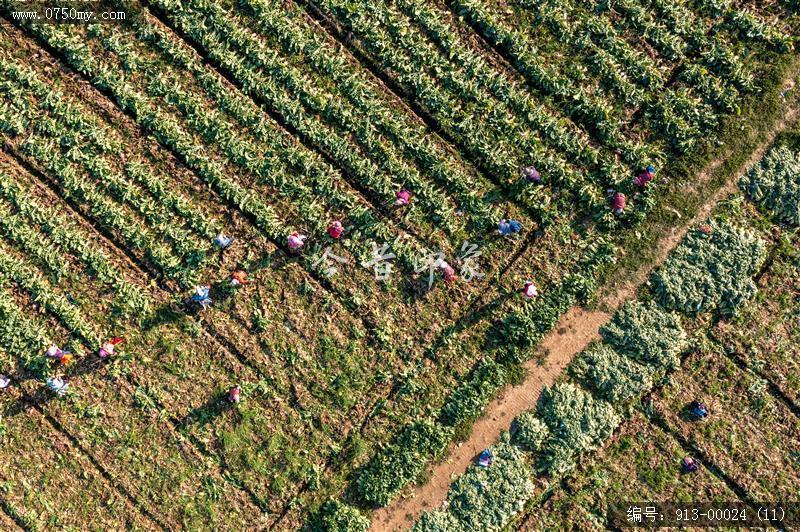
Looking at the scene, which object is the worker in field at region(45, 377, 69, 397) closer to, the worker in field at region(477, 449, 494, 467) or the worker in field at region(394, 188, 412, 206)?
the worker in field at region(394, 188, 412, 206)

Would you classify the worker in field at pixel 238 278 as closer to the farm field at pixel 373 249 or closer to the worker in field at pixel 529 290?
the farm field at pixel 373 249

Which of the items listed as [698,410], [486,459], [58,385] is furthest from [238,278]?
[698,410]

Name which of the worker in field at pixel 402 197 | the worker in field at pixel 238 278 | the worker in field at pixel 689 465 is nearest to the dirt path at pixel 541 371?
the worker in field at pixel 689 465

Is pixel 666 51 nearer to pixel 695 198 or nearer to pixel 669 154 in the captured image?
pixel 669 154

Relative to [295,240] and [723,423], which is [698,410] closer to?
[723,423]

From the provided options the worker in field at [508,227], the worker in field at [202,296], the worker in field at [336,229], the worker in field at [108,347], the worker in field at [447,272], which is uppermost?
the worker in field at [508,227]

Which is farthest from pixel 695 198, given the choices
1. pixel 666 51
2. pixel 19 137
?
pixel 19 137

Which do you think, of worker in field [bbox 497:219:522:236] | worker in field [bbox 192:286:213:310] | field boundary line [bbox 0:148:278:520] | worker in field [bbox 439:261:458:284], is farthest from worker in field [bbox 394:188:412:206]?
field boundary line [bbox 0:148:278:520]
